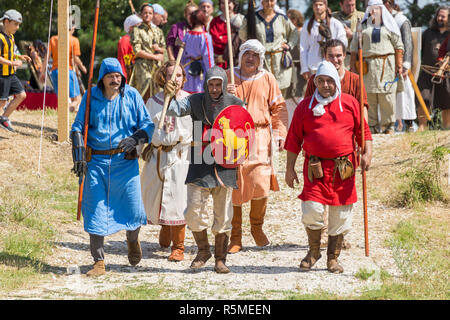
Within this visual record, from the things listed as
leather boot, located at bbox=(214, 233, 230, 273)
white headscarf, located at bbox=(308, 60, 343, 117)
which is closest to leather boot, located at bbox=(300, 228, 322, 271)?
leather boot, located at bbox=(214, 233, 230, 273)

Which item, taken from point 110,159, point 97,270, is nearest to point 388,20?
point 110,159

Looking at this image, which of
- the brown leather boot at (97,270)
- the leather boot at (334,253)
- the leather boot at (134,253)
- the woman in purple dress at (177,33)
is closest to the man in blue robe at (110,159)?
the brown leather boot at (97,270)

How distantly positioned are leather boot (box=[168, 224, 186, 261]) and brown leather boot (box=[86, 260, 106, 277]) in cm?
82

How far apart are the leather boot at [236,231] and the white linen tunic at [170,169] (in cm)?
52

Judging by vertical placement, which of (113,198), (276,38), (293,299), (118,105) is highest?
(276,38)

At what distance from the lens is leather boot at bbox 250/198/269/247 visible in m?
8.33

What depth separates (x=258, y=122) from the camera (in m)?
8.12

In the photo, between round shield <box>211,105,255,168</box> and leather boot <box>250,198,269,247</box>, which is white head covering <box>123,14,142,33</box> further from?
round shield <box>211,105,255,168</box>

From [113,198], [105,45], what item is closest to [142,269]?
[113,198]

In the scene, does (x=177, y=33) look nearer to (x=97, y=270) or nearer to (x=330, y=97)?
(x=330, y=97)

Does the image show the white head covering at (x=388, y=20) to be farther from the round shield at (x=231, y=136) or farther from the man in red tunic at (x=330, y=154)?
the round shield at (x=231, y=136)

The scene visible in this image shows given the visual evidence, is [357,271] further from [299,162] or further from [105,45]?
[105,45]

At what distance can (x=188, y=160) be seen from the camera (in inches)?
320

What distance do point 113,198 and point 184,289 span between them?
3.85 ft
